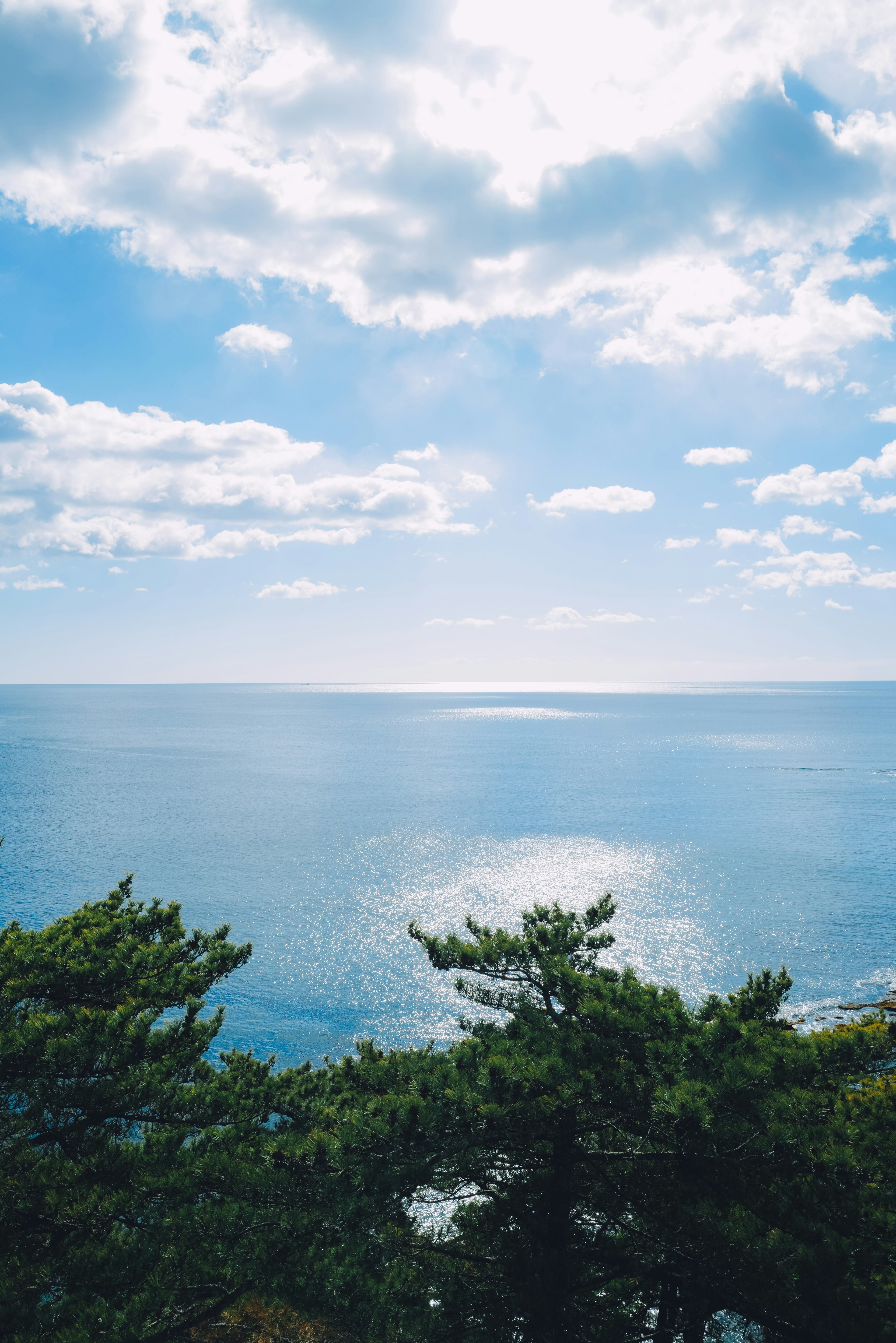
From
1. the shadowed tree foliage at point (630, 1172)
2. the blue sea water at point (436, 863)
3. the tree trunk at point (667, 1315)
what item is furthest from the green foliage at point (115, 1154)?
the blue sea water at point (436, 863)

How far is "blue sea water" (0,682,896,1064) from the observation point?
132ft

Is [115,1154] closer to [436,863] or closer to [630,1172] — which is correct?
[630,1172]

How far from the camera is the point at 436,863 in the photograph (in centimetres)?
6306

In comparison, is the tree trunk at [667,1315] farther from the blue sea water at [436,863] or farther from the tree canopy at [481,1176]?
the blue sea water at [436,863]

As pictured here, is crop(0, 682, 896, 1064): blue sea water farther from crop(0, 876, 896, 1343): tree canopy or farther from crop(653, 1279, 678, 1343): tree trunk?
crop(653, 1279, 678, 1343): tree trunk

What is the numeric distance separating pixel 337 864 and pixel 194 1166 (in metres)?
55.0

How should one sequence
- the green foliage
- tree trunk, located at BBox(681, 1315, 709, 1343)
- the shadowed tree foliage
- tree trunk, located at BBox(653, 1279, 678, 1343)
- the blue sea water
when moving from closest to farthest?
1. the shadowed tree foliage
2. the green foliage
3. tree trunk, located at BBox(681, 1315, 709, 1343)
4. tree trunk, located at BBox(653, 1279, 678, 1343)
5. the blue sea water

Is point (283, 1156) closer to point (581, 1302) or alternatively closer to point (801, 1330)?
point (581, 1302)

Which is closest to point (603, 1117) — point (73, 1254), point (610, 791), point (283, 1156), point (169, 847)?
point (283, 1156)

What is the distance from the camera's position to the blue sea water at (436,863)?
132 ft

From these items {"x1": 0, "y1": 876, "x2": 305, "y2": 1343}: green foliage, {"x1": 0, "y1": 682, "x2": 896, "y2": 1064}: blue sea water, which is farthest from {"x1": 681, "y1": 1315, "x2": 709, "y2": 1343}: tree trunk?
{"x1": 0, "y1": 682, "x2": 896, "y2": 1064}: blue sea water

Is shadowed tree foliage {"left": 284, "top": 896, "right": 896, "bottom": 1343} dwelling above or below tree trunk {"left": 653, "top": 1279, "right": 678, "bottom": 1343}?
above

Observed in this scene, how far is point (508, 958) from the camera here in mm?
12234

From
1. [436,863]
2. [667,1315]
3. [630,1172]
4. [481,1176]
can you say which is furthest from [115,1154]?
[436,863]
